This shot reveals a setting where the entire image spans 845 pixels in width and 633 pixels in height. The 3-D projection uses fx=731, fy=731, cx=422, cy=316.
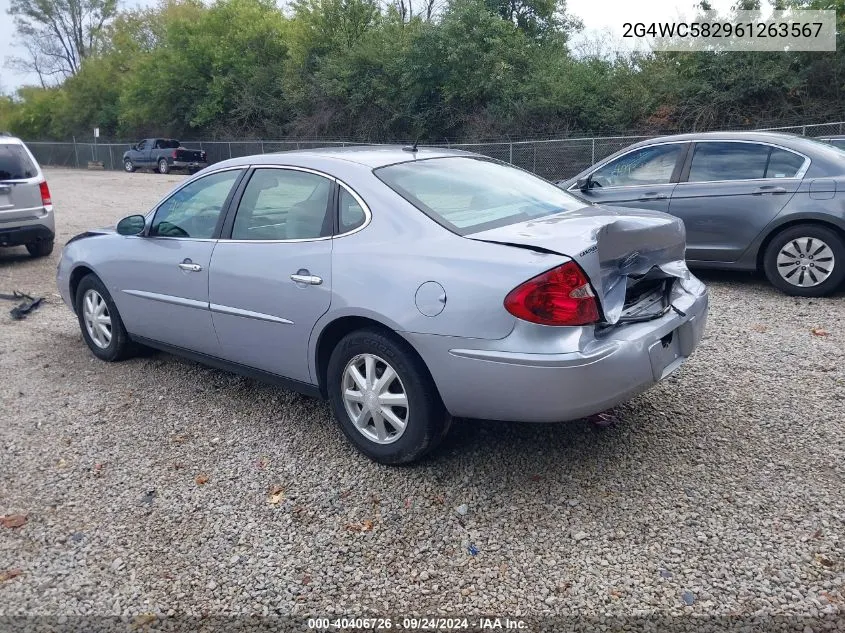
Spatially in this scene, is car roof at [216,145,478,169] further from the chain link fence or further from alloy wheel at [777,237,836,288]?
the chain link fence

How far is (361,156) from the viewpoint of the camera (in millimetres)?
4230

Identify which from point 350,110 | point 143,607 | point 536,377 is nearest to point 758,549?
point 536,377

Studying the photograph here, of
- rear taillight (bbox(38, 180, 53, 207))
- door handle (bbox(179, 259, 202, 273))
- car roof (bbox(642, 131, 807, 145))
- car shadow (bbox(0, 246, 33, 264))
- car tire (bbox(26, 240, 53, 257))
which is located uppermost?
car roof (bbox(642, 131, 807, 145))

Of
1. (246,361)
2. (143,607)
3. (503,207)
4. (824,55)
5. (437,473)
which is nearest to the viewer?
(143,607)

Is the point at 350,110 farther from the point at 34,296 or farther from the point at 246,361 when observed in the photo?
the point at 246,361

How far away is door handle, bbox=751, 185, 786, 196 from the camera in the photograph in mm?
6852

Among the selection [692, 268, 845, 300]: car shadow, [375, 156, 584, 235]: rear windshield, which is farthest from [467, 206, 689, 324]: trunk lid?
[692, 268, 845, 300]: car shadow

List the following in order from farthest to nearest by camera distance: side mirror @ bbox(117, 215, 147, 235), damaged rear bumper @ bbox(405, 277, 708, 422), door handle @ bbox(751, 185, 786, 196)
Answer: door handle @ bbox(751, 185, 786, 196) < side mirror @ bbox(117, 215, 147, 235) < damaged rear bumper @ bbox(405, 277, 708, 422)

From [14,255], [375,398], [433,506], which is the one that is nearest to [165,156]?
[14,255]

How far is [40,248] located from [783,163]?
388 inches

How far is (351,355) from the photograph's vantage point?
3.72 m

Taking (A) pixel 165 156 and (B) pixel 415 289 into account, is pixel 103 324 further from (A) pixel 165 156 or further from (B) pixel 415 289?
(A) pixel 165 156

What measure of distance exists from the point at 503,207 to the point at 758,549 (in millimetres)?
2060

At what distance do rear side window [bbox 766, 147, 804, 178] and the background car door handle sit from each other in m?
5.16
